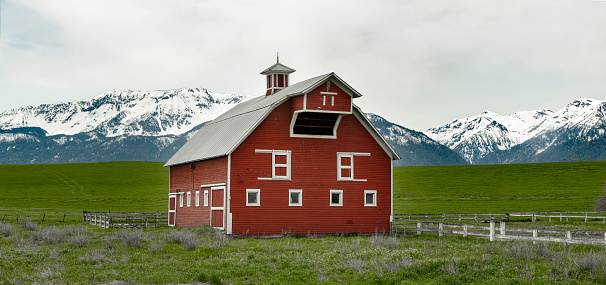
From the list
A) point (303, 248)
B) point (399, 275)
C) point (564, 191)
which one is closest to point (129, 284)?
point (399, 275)

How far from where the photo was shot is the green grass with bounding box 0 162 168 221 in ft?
239

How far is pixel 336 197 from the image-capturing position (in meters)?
38.4

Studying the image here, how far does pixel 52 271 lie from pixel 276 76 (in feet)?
99.4

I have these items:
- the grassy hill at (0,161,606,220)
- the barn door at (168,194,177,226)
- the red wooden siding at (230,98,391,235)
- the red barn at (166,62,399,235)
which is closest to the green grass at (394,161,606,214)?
the grassy hill at (0,161,606,220)

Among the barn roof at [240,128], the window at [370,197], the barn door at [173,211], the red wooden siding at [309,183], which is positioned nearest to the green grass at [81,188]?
the barn door at [173,211]

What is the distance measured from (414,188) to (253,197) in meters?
Answer: 55.8

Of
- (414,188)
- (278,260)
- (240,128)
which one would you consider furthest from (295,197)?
(414,188)

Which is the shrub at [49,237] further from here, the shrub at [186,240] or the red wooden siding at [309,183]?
the red wooden siding at [309,183]

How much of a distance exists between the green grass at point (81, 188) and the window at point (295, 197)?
28211mm

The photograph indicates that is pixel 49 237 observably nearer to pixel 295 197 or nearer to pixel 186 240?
pixel 186 240

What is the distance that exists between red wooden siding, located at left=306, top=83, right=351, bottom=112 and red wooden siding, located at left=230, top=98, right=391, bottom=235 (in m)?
0.12

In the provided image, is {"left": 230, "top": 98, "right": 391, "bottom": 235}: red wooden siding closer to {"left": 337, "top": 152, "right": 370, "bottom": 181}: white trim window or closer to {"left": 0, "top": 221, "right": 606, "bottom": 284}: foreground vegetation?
{"left": 337, "top": 152, "right": 370, "bottom": 181}: white trim window

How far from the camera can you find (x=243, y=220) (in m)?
36.2

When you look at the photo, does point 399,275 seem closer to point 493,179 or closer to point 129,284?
point 129,284
